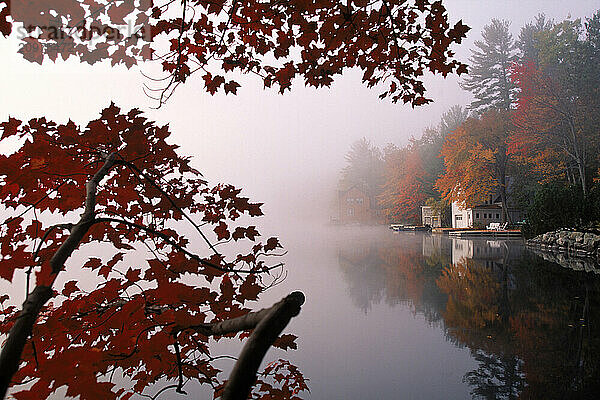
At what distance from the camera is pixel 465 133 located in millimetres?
24656

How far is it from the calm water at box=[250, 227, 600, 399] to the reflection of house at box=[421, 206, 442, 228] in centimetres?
1936

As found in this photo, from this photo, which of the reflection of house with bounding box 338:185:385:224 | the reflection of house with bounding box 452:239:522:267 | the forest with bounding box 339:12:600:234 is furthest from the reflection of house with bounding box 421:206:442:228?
the reflection of house with bounding box 452:239:522:267

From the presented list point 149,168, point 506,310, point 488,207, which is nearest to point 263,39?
point 149,168

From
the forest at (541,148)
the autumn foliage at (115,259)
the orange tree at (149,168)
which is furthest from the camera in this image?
the forest at (541,148)

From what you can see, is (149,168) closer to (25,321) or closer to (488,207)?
(25,321)

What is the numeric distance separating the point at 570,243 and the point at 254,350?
53.1 feet

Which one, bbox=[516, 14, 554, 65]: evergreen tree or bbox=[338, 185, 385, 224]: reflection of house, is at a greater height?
bbox=[516, 14, 554, 65]: evergreen tree

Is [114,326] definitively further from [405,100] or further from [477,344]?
[477,344]

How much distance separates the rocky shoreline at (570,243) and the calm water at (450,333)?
2.60 metres

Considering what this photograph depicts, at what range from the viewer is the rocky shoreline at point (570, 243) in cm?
1204

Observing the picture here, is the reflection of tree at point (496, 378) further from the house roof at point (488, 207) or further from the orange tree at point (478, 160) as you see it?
the house roof at point (488, 207)

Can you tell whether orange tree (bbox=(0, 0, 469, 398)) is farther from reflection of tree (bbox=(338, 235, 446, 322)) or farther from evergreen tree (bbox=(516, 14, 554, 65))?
evergreen tree (bbox=(516, 14, 554, 65))

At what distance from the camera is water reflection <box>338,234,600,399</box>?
13.2 ft

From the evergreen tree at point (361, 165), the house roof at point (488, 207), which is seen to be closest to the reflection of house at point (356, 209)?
the evergreen tree at point (361, 165)
